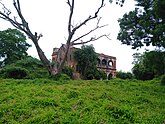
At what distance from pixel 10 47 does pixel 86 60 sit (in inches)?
383

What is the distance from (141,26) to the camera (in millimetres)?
13258

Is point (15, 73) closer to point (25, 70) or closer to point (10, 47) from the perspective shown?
point (25, 70)

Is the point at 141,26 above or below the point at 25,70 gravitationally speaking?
above

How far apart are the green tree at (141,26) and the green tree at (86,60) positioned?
18.6 meters

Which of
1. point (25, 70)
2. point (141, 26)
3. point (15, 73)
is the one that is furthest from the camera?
point (25, 70)

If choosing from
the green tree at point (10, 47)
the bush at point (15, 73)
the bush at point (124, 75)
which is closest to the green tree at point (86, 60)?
the green tree at point (10, 47)

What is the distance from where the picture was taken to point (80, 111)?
274 inches

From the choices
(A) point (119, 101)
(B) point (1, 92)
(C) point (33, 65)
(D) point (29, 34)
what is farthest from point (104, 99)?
(C) point (33, 65)

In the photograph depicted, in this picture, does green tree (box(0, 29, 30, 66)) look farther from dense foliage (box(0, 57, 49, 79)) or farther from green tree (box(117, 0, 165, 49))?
green tree (box(117, 0, 165, 49))

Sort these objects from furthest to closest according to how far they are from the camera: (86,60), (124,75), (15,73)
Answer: (124,75) < (86,60) < (15,73)

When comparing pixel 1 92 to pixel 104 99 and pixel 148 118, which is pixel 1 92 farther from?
pixel 148 118

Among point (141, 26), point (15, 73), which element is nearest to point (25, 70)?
point (15, 73)

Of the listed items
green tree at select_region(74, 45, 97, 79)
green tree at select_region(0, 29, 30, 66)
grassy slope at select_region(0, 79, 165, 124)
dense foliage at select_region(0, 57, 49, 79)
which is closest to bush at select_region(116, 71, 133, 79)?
green tree at select_region(74, 45, 97, 79)

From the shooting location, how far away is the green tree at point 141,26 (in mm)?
12255
